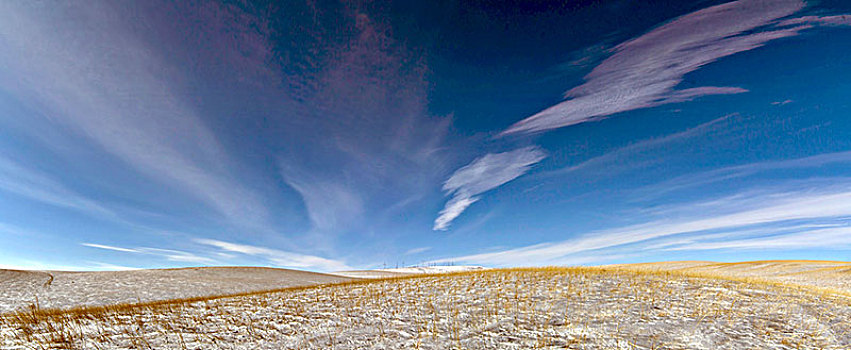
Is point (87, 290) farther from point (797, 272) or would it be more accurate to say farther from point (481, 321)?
point (797, 272)

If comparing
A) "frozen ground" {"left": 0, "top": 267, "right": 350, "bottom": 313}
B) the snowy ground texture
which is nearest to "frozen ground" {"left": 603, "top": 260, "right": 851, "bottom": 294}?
the snowy ground texture

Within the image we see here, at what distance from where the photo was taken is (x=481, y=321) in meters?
9.91

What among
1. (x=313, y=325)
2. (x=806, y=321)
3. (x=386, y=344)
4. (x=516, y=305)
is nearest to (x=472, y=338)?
(x=386, y=344)

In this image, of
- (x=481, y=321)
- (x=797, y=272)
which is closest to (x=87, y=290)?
(x=481, y=321)

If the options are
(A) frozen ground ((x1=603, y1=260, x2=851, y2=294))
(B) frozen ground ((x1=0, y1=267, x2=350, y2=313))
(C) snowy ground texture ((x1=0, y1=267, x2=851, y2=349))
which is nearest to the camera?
(C) snowy ground texture ((x1=0, y1=267, x2=851, y2=349))

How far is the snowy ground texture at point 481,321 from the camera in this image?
8.44 metres

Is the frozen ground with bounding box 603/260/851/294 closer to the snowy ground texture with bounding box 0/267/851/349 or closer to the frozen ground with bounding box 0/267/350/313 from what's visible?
the snowy ground texture with bounding box 0/267/851/349

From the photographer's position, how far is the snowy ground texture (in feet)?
27.7

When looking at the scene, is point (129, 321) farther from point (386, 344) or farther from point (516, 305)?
point (516, 305)

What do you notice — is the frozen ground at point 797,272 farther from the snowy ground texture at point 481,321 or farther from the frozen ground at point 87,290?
the frozen ground at point 87,290

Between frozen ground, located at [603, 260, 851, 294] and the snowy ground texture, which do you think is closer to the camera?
the snowy ground texture

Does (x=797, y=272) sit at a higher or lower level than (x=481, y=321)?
lower

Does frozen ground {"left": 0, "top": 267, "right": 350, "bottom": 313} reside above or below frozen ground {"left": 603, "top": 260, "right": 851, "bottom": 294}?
above

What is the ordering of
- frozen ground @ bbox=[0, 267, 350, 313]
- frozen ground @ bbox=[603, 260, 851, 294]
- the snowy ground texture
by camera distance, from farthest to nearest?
1. frozen ground @ bbox=[603, 260, 851, 294]
2. frozen ground @ bbox=[0, 267, 350, 313]
3. the snowy ground texture
